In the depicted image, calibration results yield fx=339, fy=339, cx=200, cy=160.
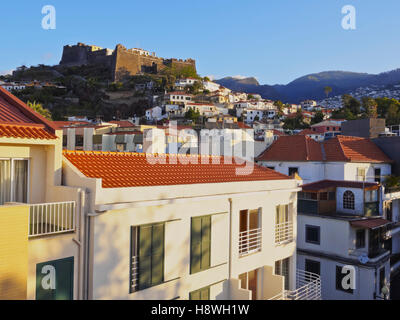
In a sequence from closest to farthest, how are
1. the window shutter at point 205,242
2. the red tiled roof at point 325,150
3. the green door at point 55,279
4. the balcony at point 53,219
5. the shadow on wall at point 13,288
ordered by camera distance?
the shadow on wall at point 13,288 < the green door at point 55,279 < the balcony at point 53,219 < the window shutter at point 205,242 < the red tiled roof at point 325,150

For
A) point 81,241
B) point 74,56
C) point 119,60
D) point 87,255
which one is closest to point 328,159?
point 87,255

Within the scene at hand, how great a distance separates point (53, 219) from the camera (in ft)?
25.7

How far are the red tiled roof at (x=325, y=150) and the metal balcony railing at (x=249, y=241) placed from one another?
1538cm

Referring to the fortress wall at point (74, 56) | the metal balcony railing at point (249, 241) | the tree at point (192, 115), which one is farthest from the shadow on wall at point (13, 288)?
the fortress wall at point (74, 56)

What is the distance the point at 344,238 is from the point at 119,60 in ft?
417

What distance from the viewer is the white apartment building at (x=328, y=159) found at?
2577 cm

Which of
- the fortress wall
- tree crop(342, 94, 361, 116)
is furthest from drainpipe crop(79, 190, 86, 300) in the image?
the fortress wall

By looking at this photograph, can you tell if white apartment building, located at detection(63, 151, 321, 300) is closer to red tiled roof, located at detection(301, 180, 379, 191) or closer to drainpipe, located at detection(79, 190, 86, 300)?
drainpipe, located at detection(79, 190, 86, 300)

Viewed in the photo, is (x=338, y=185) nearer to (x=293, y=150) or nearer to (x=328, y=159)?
(x=328, y=159)

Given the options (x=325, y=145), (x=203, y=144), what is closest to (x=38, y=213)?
(x=203, y=144)

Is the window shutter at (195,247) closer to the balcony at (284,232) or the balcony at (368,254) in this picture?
the balcony at (284,232)

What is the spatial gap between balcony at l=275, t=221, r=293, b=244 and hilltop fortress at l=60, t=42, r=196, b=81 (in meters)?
125
